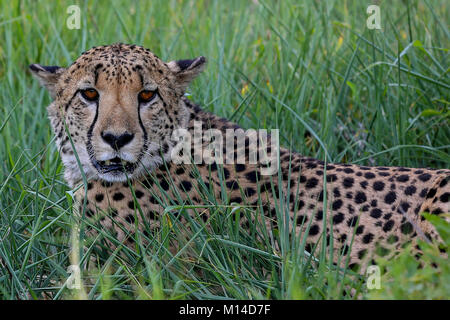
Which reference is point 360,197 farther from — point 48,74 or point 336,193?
point 48,74

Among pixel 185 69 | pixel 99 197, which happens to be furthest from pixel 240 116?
pixel 99 197

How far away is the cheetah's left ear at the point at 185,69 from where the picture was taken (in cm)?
332

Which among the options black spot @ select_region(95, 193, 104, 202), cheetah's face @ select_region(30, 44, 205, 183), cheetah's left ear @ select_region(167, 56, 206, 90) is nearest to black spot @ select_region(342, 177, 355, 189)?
cheetah's face @ select_region(30, 44, 205, 183)

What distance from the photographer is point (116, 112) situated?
9.57ft

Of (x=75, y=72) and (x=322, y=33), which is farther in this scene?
(x=322, y=33)

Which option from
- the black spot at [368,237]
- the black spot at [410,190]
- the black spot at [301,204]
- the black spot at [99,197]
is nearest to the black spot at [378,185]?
the black spot at [410,190]

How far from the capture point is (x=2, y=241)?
2809 millimetres

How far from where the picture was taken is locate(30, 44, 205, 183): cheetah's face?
293 cm

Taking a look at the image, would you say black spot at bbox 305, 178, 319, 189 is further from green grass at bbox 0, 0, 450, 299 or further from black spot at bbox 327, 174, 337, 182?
green grass at bbox 0, 0, 450, 299

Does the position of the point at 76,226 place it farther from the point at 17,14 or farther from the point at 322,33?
the point at 17,14

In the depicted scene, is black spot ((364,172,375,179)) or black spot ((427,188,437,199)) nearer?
black spot ((427,188,437,199))
